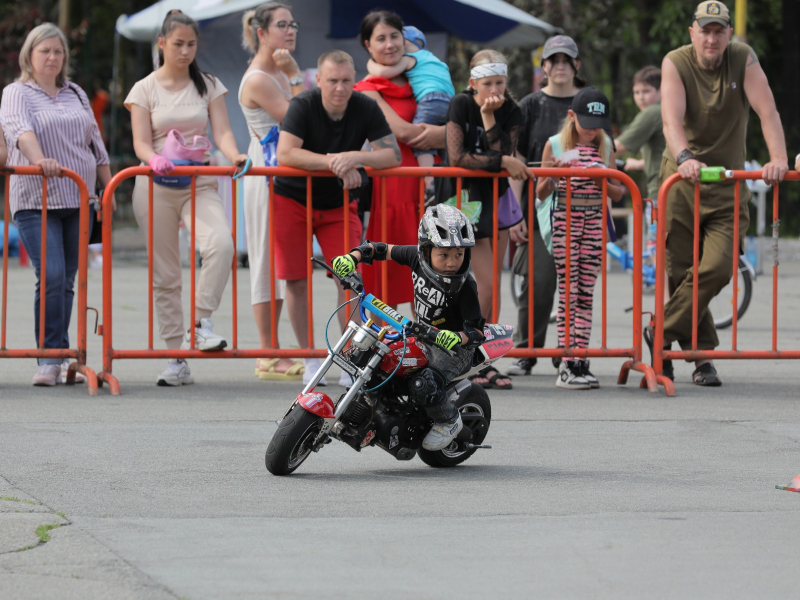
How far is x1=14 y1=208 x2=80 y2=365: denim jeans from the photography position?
812 cm

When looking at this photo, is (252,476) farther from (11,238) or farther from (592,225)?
(11,238)

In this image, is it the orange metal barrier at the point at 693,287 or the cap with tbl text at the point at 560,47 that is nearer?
the orange metal barrier at the point at 693,287

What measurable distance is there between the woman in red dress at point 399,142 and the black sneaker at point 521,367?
956mm

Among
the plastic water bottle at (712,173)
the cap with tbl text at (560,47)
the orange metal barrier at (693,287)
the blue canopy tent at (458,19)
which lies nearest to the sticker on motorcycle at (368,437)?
the orange metal barrier at (693,287)

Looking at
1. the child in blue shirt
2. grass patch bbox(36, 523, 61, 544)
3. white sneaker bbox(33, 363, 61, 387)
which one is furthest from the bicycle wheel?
grass patch bbox(36, 523, 61, 544)

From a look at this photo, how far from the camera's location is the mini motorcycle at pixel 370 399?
5.60 metres

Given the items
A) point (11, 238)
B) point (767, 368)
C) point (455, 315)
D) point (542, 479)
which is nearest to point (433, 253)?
point (455, 315)

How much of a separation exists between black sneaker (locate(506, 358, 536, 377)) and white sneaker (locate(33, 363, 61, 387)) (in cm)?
294

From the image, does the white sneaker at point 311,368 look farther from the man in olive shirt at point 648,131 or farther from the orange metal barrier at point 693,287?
the man in olive shirt at point 648,131

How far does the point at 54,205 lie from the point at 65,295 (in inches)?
22.2

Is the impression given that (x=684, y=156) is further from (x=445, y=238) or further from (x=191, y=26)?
(x=191, y=26)

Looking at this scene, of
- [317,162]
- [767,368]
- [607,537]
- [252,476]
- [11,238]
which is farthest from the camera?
[11,238]

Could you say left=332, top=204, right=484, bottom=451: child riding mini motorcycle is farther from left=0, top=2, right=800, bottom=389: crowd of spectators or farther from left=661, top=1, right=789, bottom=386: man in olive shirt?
left=661, top=1, right=789, bottom=386: man in olive shirt

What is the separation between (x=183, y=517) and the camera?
16.2 ft
